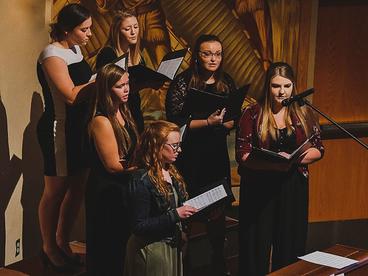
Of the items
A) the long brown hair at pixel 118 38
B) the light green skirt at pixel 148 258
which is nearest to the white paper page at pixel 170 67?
the long brown hair at pixel 118 38

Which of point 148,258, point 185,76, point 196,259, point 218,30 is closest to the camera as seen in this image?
point 148,258

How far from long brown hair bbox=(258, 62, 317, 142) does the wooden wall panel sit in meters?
1.96

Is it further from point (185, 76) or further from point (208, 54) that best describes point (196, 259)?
point (208, 54)

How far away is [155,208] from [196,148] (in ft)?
3.40

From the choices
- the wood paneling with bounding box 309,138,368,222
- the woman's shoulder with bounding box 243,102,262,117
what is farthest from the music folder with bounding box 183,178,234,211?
the wood paneling with bounding box 309,138,368,222

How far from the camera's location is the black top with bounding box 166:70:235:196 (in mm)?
4266

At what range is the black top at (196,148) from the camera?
4.27 m

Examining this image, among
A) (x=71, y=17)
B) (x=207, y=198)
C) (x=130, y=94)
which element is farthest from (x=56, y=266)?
(x=71, y=17)

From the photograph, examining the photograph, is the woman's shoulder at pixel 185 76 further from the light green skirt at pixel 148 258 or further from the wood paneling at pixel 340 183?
the wood paneling at pixel 340 183

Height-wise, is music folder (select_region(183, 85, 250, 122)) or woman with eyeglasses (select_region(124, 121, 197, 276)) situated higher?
music folder (select_region(183, 85, 250, 122))

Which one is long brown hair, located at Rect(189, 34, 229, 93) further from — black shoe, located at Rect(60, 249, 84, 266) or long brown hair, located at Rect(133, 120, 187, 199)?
black shoe, located at Rect(60, 249, 84, 266)

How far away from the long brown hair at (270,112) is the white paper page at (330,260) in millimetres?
803

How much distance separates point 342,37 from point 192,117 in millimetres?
2141

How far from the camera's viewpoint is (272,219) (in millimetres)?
4016
